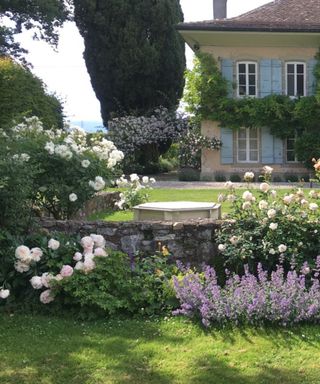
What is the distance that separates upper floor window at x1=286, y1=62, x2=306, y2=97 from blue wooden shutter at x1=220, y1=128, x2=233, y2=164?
283cm

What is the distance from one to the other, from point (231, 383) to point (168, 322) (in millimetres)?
1229

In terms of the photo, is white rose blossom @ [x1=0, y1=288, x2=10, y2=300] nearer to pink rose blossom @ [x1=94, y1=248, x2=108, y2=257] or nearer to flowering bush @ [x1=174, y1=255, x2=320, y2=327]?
pink rose blossom @ [x1=94, y1=248, x2=108, y2=257]

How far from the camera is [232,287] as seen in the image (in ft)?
16.3

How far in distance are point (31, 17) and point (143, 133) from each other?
9.60 meters

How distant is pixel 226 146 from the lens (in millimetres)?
22656

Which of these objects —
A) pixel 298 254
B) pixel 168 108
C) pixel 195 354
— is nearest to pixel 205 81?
pixel 168 108

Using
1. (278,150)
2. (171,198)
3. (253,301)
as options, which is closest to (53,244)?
(253,301)

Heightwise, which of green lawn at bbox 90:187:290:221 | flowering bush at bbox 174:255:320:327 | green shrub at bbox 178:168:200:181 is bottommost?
green shrub at bbox 178:168:200:181

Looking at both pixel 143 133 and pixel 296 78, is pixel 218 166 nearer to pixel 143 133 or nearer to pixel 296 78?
pixel 143 133

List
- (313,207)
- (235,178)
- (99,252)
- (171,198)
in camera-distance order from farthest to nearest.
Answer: (235,178)
(171,198)
(313,207)
(99,252)

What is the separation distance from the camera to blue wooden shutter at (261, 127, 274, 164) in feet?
74.1

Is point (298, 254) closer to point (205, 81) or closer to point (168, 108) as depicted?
point (205, 81)

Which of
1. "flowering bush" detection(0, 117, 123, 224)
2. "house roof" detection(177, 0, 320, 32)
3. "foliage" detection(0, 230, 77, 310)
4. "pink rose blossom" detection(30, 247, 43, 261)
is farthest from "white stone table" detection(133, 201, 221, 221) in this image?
"house roof" detection(177, 0, 320, 32)

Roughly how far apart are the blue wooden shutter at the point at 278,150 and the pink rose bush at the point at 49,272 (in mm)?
18198
